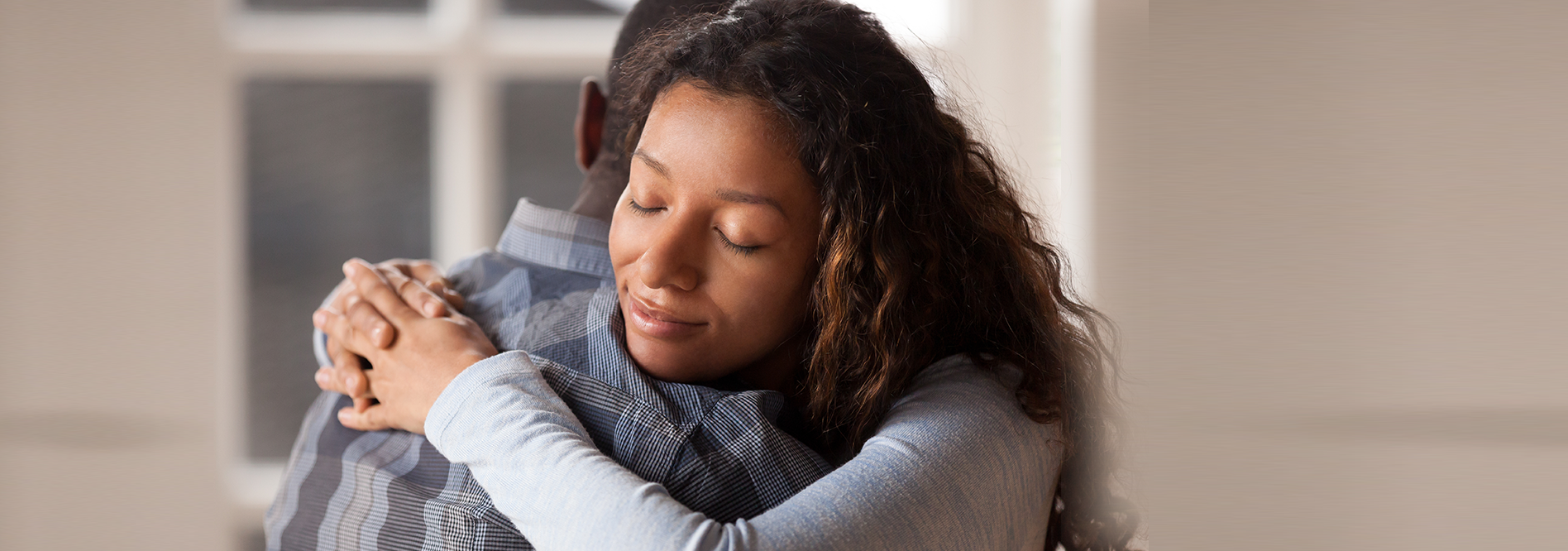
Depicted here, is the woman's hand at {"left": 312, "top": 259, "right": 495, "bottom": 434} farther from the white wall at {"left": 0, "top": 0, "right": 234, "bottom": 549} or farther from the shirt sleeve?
the white wall at {"left": 0, "top": 0, "right": 234, "bottom": 549}

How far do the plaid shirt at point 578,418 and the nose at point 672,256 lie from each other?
7cm

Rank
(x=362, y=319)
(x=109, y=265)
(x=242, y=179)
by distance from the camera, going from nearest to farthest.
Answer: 1. (x=362, y=319)
2. (x=109, y=265)
3. (x=242, y=179)

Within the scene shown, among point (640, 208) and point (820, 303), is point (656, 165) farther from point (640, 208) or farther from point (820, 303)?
point (820, 303)

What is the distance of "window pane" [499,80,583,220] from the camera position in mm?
2184

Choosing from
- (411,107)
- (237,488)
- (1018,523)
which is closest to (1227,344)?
(1018,523)

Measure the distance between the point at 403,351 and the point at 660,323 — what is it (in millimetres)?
220

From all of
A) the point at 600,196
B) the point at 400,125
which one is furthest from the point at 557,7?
the point at 600,196

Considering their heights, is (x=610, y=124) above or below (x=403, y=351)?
above

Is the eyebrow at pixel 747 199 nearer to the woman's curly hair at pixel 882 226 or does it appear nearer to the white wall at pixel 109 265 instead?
the woman's curly hair at pixel 882 226

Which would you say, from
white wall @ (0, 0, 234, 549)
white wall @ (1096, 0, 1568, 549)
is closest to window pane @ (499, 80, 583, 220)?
white wall @ (0, 0, 234, 549)

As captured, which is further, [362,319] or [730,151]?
[362,319]

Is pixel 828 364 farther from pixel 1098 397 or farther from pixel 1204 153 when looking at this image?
pixel 1204 153

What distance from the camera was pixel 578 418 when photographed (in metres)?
0.69

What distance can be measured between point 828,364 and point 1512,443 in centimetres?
46
